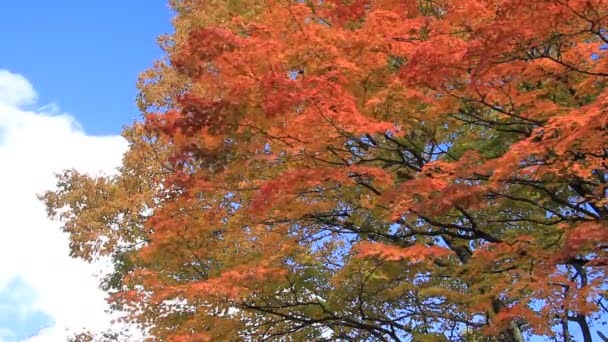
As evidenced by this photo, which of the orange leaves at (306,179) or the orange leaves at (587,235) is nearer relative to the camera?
the orange leaves at (587,235)

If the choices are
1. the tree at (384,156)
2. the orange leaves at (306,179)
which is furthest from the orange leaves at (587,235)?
the orange leaves at (306,179)

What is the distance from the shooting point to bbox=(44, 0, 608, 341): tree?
539cm

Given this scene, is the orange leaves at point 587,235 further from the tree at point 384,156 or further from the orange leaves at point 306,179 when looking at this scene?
the orange leaves at point 306,179

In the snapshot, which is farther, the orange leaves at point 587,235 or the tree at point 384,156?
the tree at point 384,156

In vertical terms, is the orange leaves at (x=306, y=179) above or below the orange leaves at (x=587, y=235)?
above

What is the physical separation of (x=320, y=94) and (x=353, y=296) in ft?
14.0

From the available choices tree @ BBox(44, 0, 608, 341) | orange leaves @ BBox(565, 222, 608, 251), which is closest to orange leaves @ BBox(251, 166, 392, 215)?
tree @ BBox(44, 0, 608, 341)

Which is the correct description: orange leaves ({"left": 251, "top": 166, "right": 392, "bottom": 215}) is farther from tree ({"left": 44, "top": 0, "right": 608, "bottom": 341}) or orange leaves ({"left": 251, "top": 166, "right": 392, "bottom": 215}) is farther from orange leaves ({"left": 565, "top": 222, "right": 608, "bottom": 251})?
orange leaves ({"left": 565, "top": 222, "right": 608, "bottom": 251})

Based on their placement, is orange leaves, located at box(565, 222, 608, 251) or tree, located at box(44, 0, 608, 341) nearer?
orange leaves, located at box(565, 222, 608, 251)

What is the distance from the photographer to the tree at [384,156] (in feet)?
17.7

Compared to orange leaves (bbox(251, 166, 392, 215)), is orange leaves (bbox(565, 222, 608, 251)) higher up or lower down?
lower down

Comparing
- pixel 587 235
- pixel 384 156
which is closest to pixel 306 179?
pixel 384 156

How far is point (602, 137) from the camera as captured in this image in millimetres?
5023

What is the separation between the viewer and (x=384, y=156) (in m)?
7.62
